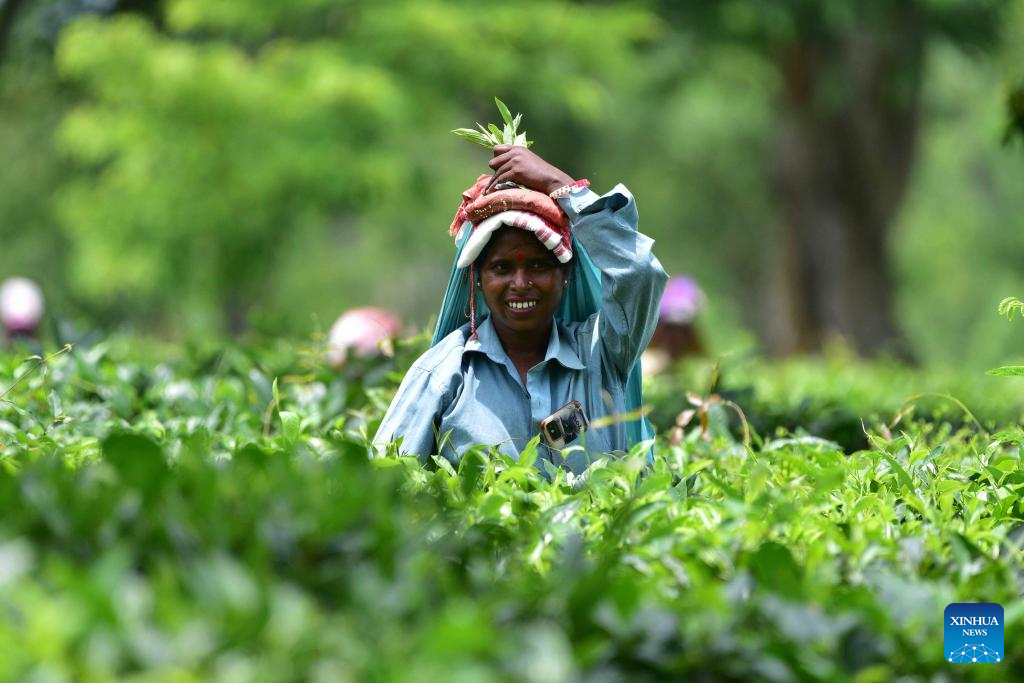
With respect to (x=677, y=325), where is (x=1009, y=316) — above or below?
above

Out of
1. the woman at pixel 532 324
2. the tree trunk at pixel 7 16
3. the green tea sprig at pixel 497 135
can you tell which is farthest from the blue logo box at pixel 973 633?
the tree trunk at pixel 7 16

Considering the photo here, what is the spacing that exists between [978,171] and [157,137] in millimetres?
29494

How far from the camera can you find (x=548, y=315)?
3785 millimetres

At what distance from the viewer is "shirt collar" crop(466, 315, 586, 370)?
375cm

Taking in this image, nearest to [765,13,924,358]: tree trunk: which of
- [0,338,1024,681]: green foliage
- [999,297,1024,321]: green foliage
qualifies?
[999,297,1024,321]: green foliage

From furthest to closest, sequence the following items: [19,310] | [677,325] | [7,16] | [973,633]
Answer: [7,16] → [677,325] → [19,310] → [973,633]

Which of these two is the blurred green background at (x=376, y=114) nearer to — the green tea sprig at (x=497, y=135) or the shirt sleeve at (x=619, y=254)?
the green tea sprig at (x=497, y=135)

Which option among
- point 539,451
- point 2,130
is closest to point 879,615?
point 539,451

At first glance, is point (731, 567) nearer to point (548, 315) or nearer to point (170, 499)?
point (170, 499)

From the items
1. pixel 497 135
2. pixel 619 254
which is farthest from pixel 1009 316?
pixel 497 135

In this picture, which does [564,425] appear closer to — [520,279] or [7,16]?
[520,279]

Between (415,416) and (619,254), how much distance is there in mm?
773

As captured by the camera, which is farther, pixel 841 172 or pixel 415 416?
pixel 841 172

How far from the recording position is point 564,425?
11.9 ft
